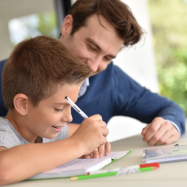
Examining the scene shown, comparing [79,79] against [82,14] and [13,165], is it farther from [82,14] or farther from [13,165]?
[82,14]

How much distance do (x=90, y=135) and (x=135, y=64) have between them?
2.55 m

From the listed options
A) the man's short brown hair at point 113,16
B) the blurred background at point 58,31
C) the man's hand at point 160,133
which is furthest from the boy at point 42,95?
the blurred background at point 58,31

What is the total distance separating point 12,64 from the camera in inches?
44.8

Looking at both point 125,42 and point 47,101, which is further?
point 125,42

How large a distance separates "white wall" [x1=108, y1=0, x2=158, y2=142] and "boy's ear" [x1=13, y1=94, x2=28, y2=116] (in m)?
2.31

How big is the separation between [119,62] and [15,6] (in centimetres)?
132

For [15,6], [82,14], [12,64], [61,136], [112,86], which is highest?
[15,6]

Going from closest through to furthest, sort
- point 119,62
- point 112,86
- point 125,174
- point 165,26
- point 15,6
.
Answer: point 125,174 → point 112,86 → point 119,62 → point 15,6 → point 165,26

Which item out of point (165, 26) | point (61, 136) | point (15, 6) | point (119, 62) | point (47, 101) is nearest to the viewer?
point (47, 101)

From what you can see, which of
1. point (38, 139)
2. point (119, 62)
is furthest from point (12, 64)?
point (119, 62)

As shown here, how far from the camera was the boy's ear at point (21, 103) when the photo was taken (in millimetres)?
1088

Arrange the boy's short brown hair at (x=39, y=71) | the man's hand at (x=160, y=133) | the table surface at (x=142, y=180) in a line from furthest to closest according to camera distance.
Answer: the man's hand at (x=160, y=133) < the boy's short brown hair at (x=39, y=71) < the table surface at (x=142, y=180)

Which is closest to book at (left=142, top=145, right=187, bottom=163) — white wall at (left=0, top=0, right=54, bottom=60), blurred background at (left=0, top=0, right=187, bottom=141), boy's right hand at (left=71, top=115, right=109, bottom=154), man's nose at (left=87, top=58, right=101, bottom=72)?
boy's right hand at (left=71, top=115, right=109, bottom=154)

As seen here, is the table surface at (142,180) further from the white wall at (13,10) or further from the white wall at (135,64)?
the white wall at (13,10)
